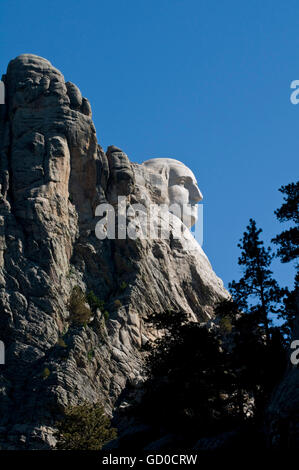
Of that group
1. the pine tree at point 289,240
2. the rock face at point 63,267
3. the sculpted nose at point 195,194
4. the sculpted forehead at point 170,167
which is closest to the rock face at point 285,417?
the pine tree at point 289,240

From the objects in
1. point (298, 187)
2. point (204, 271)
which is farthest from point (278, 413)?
point (204, 271)

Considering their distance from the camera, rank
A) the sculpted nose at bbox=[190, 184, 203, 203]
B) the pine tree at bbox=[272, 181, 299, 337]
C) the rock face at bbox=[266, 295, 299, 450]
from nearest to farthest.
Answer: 1. the rock face at bbox=[266, 295, 299, 450]
2. the pine tree at bbox=[272, 181, 299, 337]
3. the sculpted nose at bbox=[190, 184, 203, 203]

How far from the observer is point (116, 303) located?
7112cm

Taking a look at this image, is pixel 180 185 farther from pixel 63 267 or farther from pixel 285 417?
pixel 285 417

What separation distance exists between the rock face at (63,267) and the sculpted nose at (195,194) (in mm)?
8864

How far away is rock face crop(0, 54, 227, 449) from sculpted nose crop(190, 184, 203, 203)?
8.86 meters

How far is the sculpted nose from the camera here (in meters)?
99.9

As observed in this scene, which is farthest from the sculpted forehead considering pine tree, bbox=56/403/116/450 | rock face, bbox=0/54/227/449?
pine tree, bbox=56/403/116/450

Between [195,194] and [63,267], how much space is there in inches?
1323

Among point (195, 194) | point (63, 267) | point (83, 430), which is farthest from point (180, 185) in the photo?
point (83, 430)

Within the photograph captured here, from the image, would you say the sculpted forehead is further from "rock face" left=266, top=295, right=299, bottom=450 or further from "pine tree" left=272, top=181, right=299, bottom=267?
"rock face" left=266, top=295, right=299, bottom=450

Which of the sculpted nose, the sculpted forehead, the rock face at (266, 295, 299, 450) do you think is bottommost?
the rock face at (266, 295, 299, 450)

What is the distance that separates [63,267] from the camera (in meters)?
71.8

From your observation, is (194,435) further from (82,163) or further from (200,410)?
(82,163)
